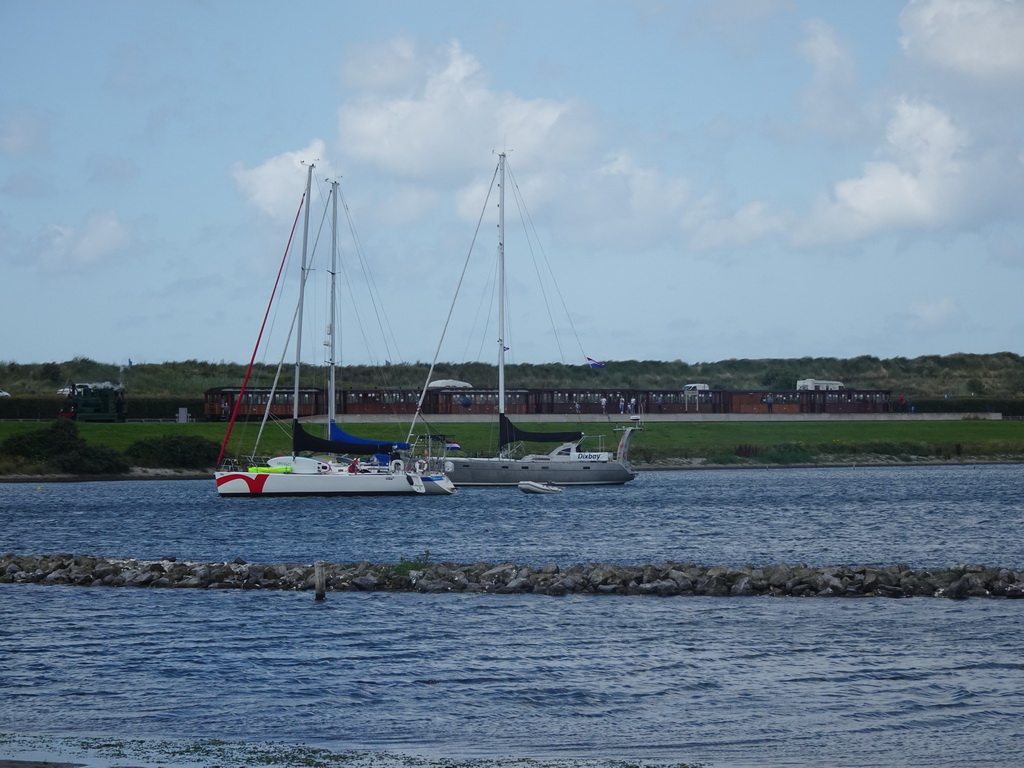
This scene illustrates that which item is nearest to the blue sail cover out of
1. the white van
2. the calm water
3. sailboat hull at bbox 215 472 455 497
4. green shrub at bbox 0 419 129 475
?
sailboat hull at bbox 215 472 455 497

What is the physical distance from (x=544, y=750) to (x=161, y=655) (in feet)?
25.5

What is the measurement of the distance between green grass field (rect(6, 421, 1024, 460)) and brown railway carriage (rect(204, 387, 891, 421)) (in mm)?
5204

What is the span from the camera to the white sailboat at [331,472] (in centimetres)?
5003

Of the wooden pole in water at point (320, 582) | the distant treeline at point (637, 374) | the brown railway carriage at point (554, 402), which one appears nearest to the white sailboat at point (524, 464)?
the brown railway carriage at point (554, 402)

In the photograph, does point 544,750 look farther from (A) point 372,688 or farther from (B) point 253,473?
(B) point 253,473

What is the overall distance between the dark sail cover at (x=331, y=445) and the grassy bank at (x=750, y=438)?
19.5 m

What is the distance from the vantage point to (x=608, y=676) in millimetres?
16625

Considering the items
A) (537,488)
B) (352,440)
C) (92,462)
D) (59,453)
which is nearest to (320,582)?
(352,440)

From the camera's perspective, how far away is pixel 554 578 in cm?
2427

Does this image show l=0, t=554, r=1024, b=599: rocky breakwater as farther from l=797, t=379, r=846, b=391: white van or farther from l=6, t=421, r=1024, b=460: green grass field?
l=797, t=379, r=846, b=391: white van

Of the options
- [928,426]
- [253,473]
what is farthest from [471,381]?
[253,473]

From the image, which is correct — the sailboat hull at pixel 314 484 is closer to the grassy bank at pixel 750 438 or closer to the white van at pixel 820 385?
the grassy bank at pixel 750 438

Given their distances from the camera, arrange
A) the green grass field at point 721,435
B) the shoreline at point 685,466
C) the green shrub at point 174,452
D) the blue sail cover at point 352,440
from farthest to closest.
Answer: the green grass field at point 721,435, the green shrub at point 174,452, the shoreline at point 685,466, the blue sail cover at point 352,440

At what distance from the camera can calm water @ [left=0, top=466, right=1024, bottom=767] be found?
13.5 m
